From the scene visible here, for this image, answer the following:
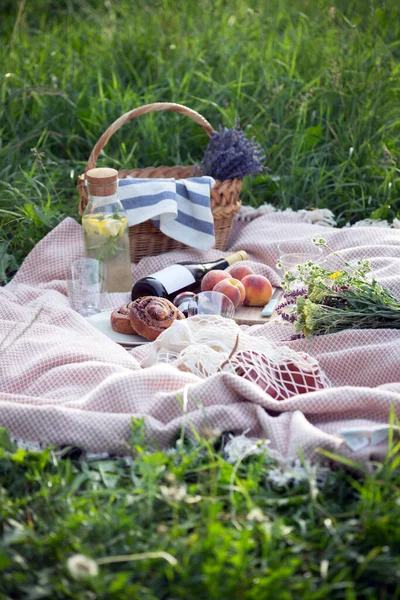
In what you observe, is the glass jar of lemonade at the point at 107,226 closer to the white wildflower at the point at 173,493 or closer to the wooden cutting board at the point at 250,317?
the wooden cutting board at the point at 250,317

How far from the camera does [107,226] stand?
3.50 metres

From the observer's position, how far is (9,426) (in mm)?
2303

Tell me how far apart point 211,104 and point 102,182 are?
5.70 ft

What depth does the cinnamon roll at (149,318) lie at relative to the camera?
3066mm

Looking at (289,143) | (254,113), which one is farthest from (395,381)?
(254,113)

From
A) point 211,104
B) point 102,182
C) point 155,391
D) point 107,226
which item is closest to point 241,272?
point 107,226

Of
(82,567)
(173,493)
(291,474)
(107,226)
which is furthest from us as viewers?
(107,226)

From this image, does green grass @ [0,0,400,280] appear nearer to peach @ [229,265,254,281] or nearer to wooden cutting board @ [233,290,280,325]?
peach @ [229,265,254,281]

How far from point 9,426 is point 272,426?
2.50 feet

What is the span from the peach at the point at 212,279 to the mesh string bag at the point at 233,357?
50 centimetres

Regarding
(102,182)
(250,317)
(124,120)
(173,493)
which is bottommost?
(250,317)

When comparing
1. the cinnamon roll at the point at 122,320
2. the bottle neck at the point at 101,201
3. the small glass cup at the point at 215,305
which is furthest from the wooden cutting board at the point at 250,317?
the bottle neck at the point at 101,201

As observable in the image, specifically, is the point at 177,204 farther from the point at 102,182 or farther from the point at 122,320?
the point at 122,320

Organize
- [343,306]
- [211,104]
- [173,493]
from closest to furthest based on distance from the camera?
[173,493]
[343,306]
[211,104]
